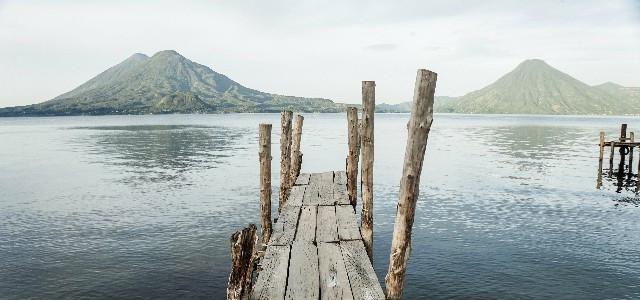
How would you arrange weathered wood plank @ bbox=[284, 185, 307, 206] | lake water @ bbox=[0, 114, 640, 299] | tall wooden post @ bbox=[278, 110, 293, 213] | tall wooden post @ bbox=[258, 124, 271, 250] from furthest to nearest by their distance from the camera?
tall wooden post @ bbox=[278, 110, 293, 213] → tall wooden post @ bbox=[258, 124, 271, 250] → weathered wood plank @ bbox=[284, 185, 307, 206] → lake water @ bbox=[0, 114, 640, 299]

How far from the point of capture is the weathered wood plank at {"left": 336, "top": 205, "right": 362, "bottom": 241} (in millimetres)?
10203

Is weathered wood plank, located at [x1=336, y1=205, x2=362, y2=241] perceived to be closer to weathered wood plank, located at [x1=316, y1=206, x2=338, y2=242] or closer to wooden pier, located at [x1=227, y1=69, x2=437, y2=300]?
wooden pier, located at [x1=227, y1=69, x2=437, y2=300]

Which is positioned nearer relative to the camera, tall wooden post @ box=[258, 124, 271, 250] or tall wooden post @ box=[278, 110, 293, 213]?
tall wooden post @ box=[258, 124, 271, 250]

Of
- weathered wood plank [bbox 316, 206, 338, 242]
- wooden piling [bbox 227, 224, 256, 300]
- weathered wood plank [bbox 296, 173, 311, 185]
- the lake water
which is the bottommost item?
the lake water

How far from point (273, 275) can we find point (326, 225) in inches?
133

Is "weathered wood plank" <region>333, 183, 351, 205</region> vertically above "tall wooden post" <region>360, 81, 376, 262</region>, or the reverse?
"tall wooden post" <region>360, 81, 376, 262</region>

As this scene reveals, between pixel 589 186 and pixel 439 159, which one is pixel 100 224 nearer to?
pixel 589 186

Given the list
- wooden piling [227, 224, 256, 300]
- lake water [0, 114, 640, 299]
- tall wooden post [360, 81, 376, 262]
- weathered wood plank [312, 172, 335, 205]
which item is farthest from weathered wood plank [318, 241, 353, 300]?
lake water [0, 114, 640, 299]

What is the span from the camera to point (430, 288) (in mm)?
13484

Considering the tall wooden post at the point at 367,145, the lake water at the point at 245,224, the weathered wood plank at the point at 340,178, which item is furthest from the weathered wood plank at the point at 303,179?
the tall wooden post at the point at 367,145

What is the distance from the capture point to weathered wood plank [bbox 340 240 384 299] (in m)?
7.20

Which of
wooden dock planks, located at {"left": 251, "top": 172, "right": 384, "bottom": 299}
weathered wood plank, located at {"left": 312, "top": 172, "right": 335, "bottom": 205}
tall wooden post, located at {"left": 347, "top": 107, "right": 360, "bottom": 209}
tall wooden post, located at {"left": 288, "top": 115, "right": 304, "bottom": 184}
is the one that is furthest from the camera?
tall wooden post, located at {"left": 288, "top": 115, "right": 304, "bottom": 184}

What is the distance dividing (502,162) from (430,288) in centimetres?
3351

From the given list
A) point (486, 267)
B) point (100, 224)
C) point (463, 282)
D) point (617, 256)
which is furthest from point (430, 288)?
point (100, 224)
